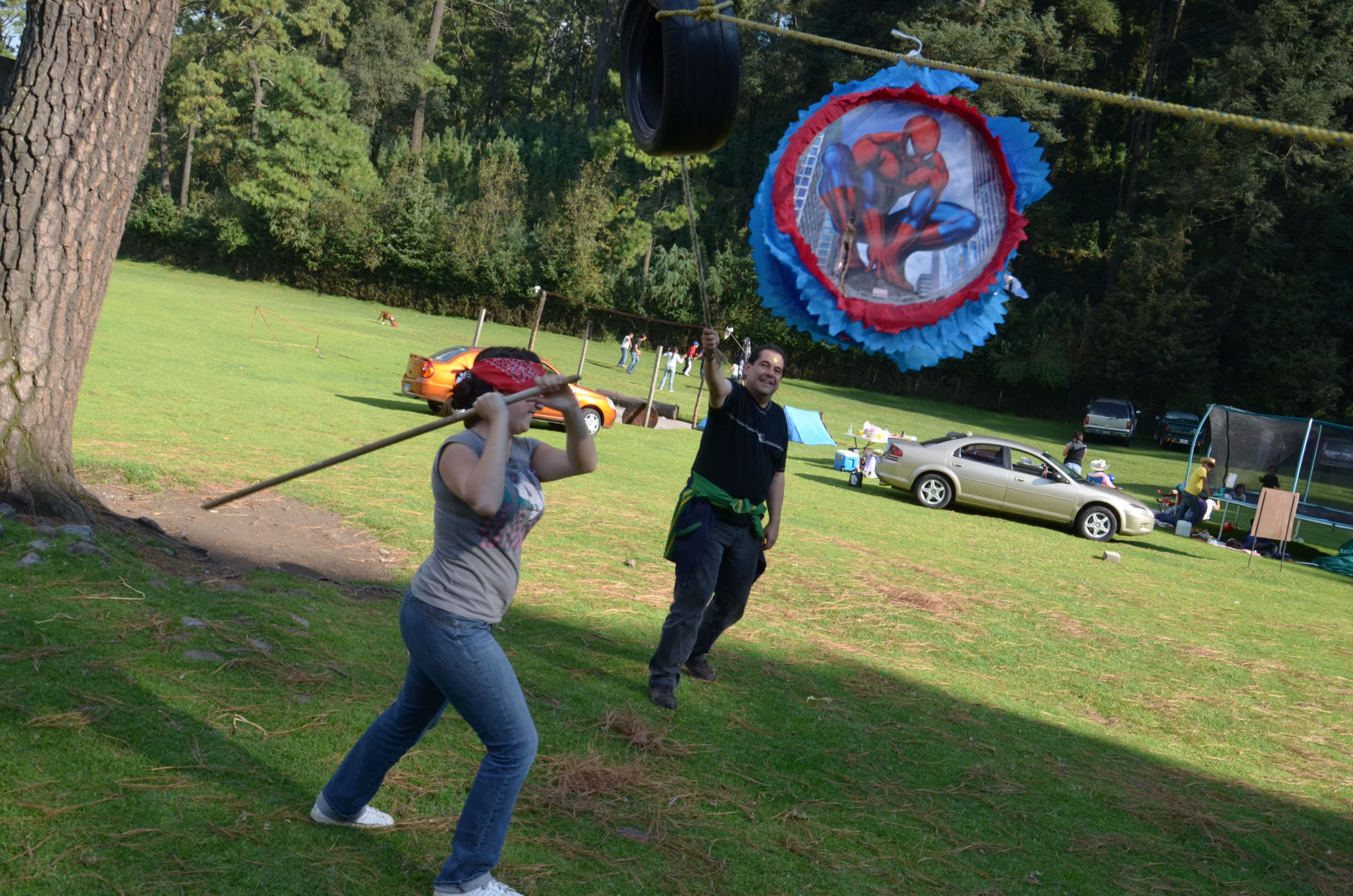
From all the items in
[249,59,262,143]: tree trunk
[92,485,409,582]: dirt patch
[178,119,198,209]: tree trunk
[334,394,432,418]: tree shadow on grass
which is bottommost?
[334,394,432,418]: tree shadow on grass

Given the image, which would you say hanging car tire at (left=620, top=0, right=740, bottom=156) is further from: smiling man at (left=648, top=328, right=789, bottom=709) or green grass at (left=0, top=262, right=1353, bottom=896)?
green grass at (left=0, top=262, right=1353, bottom=896)

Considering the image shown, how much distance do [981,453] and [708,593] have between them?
1338 cm

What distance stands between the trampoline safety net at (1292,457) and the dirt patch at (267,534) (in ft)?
55.6

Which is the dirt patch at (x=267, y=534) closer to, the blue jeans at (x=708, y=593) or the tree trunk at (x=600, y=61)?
the blue jeans at (x=708, y=593)

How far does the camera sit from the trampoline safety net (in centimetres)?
1923

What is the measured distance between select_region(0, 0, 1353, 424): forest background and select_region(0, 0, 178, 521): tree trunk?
2655 cm

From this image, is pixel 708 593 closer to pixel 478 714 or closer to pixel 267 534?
pixel 478 714

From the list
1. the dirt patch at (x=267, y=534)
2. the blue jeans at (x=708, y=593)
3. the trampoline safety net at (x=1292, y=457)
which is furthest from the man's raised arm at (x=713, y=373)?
the trampoline safety net at (x=1292, y=457)

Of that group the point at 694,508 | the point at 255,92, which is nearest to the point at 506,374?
the point at 694,508

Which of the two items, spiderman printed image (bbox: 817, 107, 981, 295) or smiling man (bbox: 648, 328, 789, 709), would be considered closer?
spiderman printed image (bbox: 817, 107, 981, 295)

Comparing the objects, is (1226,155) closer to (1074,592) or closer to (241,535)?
(1074,592)

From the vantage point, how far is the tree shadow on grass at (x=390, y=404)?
1917cm

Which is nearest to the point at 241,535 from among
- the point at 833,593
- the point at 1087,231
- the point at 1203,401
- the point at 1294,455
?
the point at 833,593

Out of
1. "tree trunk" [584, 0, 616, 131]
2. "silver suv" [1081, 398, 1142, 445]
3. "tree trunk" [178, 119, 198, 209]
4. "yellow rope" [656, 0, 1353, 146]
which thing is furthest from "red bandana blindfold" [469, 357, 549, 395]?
"tree trunk" [178, 119, 198, 209]
